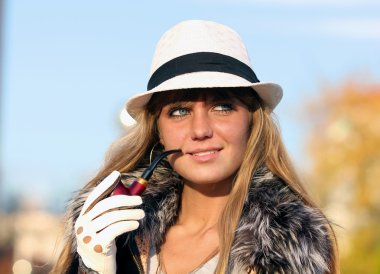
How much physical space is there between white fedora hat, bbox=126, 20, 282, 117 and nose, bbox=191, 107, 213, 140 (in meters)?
0.14

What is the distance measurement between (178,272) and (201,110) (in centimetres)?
67

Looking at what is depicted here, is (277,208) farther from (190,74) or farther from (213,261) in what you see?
(190,74)

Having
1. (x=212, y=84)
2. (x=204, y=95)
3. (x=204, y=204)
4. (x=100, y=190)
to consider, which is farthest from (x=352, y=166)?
(x=100, y=190)

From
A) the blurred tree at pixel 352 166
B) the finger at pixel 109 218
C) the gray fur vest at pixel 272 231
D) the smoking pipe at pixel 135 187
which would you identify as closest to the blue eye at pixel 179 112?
the smoking pipe at pixel 135 187

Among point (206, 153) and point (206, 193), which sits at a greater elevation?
point (206, 153)

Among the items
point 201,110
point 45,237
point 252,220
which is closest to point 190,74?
point 201,110

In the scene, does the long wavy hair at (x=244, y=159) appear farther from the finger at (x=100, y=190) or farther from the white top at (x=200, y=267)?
the finger at (x=100, y=190)

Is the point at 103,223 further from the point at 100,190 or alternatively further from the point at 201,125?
the point at 201,125

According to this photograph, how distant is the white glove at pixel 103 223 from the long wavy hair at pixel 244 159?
396 mm

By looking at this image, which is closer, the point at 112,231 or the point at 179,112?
the point at 112,231

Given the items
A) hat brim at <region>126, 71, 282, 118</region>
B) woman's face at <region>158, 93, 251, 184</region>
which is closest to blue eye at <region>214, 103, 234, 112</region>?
woman's face at <region>158, 93, 251, 184</region>

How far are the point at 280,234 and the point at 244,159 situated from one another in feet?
1.25

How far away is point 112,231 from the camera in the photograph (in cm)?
367

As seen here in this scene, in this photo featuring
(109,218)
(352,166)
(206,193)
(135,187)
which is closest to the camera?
(109,218)
